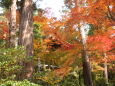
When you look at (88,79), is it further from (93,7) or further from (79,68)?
(79,68)

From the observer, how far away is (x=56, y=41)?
48.3 ft

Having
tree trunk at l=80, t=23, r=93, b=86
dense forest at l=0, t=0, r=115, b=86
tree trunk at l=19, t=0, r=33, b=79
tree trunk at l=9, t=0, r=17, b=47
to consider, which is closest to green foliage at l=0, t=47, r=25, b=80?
dense forest at l=0, t=0, r=115, b=86

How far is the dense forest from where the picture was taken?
16.7 feet

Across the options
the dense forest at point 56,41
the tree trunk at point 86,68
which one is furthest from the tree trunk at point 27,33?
the tree trunk at point 86,68

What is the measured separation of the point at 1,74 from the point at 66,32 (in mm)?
9656

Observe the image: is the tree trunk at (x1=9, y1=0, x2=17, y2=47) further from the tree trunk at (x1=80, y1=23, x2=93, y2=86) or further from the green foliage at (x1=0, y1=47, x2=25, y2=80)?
the tree trunk at (x1=80, y1=23, x2=93, y2=86)

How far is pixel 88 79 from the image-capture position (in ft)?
37.6

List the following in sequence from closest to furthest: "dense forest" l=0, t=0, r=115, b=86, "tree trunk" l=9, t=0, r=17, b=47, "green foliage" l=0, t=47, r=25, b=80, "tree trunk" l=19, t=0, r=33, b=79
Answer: "green foliage" l=0, t=47, r=25, b=80, "dense forest" l=0, t=0, r=115, b=86, "tree trunk" l=19, t=0, r=33, b=79, "tree trunk" l=9, t=0, r=17, b=47

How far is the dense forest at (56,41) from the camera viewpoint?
16.7ft

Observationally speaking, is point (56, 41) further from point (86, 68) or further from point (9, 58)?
point (9, 58)

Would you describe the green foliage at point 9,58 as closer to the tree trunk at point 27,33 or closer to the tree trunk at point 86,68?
the tree trunk at point 27,33

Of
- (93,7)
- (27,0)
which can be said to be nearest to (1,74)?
(27,0)

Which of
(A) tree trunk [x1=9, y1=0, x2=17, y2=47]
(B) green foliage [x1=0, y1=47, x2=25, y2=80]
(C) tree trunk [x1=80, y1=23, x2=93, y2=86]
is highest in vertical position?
(A) tree trunk [x1=9, y1=0, x2=17, y2=47]

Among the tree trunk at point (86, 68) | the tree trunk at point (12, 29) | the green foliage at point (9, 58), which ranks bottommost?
the tree trunk at point (86, 68)
